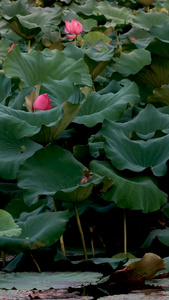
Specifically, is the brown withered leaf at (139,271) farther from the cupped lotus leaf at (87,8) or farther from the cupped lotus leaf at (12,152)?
the cupped lotus leaf at (87,8)


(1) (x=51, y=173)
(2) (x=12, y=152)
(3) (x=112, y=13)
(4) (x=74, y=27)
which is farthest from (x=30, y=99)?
(3) (x=112, y=13)

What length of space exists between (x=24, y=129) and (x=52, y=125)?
92mm

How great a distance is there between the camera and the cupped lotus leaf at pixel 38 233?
1.62m

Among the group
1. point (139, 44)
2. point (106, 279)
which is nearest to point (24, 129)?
point (106, 279)

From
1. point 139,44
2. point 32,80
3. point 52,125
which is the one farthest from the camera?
point 139,44

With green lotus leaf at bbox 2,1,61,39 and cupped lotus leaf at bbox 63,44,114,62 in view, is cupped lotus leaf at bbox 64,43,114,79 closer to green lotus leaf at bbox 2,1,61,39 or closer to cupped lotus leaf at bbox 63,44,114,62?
cupped lotus leaf at bbox 63,44,114,62

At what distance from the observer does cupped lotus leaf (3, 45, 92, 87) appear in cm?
225

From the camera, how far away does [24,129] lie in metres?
1.73

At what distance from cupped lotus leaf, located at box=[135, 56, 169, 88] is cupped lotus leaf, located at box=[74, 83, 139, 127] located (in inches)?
12.2

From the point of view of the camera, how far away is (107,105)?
2.12 metres

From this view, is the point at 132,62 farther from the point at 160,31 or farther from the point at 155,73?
the point at 160,31

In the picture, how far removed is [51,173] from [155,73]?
85cm

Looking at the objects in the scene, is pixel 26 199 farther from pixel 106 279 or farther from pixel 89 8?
pixel 89 8

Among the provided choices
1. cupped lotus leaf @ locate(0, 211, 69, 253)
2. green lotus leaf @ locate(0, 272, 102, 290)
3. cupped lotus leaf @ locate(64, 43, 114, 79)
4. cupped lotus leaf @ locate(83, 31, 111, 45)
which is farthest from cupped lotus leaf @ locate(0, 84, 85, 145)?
A: cupped lotus leaf @ locate(83, 31, 111, 45)
